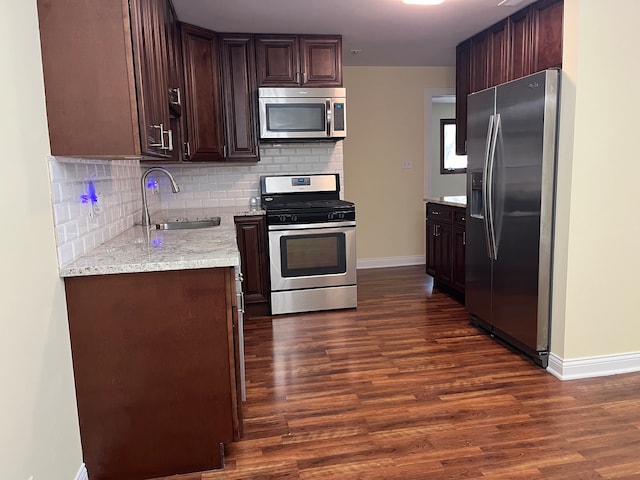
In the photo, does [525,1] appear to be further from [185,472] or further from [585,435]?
[185,472]

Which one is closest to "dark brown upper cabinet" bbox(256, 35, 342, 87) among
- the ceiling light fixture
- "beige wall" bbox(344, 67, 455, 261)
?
the ceiling light fixture

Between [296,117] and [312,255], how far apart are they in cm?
122

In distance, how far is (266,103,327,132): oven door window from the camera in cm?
416

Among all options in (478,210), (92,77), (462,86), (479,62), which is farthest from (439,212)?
(92,77)

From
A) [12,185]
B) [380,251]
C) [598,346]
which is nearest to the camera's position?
[12,185]

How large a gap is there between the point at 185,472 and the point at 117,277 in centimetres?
86

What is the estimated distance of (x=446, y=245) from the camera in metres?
4.50

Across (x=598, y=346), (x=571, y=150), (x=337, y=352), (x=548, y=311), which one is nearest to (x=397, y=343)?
(x=337, y=352)

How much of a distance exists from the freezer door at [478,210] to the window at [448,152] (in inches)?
162

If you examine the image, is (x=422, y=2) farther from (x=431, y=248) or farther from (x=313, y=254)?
(x=431, y=248)

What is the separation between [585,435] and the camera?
7.16 ft

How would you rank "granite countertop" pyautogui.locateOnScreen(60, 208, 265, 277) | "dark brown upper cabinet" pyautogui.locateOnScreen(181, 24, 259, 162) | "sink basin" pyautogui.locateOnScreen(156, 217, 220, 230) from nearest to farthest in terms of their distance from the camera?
1. "granite countertop" pyautogui.locateOnScreen(60, 208, 265, 277)
2. "sink basin" pyautogui.locateOnScreen(156, 217, 220, 230)
3. "dark brown upper cabinet" pyautogui.locateOnScreen(181, 24, 259, 162)

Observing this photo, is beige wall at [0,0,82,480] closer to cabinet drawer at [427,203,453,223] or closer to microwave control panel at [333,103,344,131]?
microwave control panel at [333,103,344,131]

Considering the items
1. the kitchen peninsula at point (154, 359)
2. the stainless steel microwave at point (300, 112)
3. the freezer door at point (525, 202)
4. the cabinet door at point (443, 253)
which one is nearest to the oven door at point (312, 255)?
the stainless steel microwave at point (300, 112)
